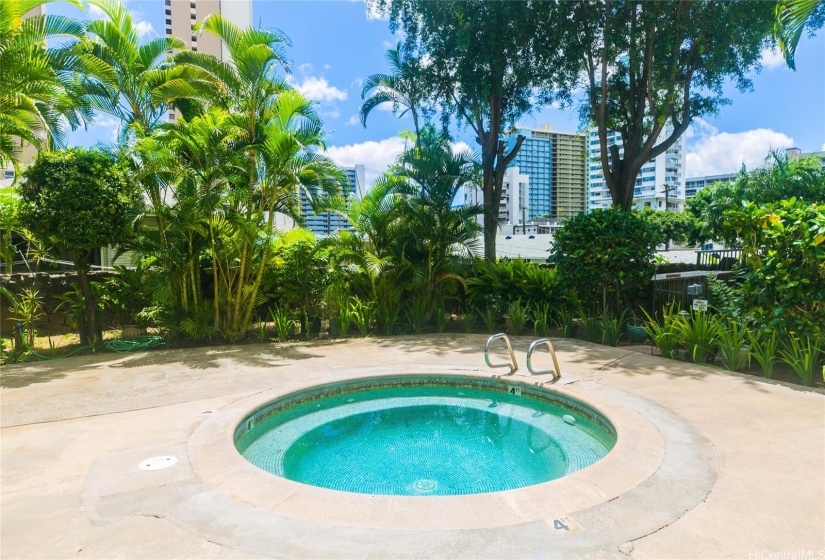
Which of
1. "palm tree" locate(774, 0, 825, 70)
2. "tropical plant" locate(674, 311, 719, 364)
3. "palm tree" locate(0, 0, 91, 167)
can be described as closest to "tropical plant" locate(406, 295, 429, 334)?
"tropical plant" locate(674, 311, 719, 364)

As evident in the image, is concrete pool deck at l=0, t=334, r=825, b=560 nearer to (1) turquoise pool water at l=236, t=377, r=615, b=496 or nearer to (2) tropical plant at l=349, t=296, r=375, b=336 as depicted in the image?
(1) turquoise pool water at l=236, t=377, r=615, b=496

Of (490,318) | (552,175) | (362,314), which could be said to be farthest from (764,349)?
(552,175)

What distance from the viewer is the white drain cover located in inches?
141

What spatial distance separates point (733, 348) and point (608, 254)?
2821mm

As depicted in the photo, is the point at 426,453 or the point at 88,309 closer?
the point at 426,453

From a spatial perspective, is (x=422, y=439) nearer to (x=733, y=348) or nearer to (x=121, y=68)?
(x=733, y=348)

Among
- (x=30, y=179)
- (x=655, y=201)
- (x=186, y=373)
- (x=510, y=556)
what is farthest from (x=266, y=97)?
(x=655, y=201)

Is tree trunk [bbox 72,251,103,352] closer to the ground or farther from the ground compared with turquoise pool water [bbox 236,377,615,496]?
farther from the ground

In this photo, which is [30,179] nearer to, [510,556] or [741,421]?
[510,556]

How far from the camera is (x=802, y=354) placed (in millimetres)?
5680

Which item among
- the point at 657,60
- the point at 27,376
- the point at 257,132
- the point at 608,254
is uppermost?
the point at 657,60

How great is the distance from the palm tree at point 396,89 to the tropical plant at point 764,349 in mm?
9422

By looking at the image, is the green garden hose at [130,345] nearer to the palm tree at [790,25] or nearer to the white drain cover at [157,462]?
the white drain cover at [157,462]

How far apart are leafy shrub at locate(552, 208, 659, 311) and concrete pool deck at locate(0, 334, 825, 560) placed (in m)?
2.68
